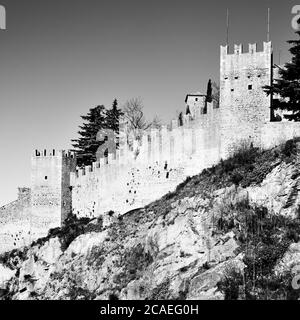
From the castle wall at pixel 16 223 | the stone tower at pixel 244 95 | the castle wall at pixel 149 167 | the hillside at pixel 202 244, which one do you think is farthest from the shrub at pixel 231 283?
the castle wall at pixel 16 223

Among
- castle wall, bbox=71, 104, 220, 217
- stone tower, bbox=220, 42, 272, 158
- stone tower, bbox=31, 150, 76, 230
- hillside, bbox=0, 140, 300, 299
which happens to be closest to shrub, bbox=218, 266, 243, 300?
hillside, bbox=0, 140, 300, 299

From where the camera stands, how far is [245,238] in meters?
30.3

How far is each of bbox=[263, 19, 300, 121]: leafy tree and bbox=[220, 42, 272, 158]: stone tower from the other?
0.70 metres

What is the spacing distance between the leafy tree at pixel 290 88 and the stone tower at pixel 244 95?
27.7 inches

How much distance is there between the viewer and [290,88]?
34219mm

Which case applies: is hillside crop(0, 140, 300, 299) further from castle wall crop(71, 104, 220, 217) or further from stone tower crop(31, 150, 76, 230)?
stone tower crop(31, 150, 76, 230)

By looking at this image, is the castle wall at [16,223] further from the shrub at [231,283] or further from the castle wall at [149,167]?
the shrub at [231,283]

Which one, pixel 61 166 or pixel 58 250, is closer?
pixel 58 250

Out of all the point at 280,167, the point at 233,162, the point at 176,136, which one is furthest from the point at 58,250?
the point at 280,167

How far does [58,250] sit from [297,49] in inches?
669

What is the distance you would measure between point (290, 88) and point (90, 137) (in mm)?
20954

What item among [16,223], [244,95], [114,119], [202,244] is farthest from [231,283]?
[114,119]

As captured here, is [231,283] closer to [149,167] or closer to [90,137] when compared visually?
[149,167]
